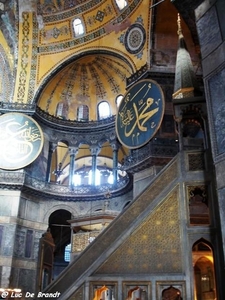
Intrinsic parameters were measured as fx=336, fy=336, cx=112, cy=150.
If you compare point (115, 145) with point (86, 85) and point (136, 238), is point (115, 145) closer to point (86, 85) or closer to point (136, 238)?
point (86, 85)

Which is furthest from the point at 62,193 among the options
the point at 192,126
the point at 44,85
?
the point at 192,126

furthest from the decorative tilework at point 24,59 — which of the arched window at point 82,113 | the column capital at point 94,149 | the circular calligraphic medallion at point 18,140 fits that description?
the column capital at point 94,149

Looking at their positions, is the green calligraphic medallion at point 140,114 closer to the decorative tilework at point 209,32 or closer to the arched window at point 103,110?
the decorative tilework at point 209,32

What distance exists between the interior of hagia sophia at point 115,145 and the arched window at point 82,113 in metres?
0.05

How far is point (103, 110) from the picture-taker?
15.6 m

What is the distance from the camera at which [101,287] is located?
5160 mm

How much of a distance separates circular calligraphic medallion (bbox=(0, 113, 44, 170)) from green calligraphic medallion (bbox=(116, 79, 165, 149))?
4197 millimetres

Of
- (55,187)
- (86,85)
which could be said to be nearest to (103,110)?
(86,85)

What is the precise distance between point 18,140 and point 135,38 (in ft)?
19.1

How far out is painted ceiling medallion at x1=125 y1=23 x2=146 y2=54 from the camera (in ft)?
39.6

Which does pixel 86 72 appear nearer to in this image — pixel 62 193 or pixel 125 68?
pixel 125 68

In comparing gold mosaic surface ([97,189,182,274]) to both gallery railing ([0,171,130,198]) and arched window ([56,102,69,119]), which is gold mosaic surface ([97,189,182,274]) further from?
arched window ([56,102,69,119])

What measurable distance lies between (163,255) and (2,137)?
9.22m

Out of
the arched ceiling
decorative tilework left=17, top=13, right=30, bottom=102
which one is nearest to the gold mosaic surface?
the arched ceiling
